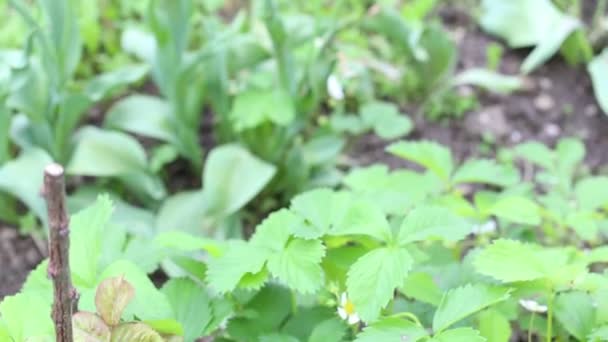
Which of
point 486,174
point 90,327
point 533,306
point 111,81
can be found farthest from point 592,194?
point 111,81

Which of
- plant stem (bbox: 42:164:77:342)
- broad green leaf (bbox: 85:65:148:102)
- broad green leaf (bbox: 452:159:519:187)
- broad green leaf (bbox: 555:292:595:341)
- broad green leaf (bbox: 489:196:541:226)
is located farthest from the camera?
Answer: broad green leaf (bbox: 85:65:148:102)

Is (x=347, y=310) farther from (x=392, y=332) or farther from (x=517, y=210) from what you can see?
(x=517, y=210)

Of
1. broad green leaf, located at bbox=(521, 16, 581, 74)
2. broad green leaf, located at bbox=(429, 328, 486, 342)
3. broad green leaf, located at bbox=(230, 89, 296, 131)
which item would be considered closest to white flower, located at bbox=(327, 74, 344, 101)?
broad green leaf, located at bbox=(230, 89, 296, 131)

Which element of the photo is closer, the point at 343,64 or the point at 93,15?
the point at 343,64

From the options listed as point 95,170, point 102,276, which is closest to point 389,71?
point 95,170

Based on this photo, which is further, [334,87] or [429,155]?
[334,87]

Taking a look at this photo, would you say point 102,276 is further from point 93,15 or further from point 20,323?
point 93,15

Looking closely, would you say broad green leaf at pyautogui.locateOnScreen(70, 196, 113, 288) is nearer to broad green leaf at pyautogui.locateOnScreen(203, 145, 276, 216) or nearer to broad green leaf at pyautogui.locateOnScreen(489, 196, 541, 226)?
broad green leaf at pyautogui.locateOnScreen(489, 196, 541, 226)
